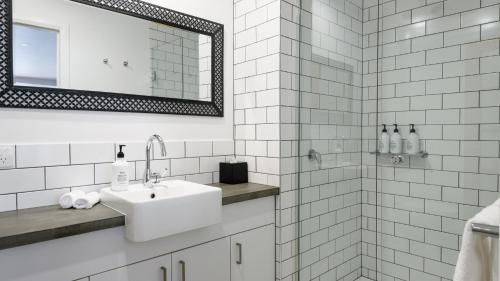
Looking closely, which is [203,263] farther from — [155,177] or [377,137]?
[377,137]

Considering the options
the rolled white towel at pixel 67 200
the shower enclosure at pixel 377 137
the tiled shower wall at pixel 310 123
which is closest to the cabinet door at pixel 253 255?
the tiled shower wall at pixel 310 123

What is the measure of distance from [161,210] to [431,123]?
1537 mm

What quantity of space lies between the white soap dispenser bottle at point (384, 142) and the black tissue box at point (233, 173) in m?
0.92

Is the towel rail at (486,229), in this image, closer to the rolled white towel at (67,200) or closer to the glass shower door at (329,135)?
the glass shower door at (329,135)

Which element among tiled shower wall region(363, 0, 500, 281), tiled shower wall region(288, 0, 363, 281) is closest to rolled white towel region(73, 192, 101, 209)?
tiled shower wall region(288, 0, 363, 281)

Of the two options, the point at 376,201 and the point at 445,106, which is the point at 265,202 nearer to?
the point at 376,201

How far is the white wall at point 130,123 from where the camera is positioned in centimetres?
135

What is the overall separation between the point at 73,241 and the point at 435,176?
1.79 metres

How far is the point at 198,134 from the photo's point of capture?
197cm

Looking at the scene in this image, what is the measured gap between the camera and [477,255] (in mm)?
717

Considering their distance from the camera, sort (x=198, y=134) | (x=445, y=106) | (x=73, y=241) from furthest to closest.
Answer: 1. (x=198, y=134)
2. (x=445, y=106)
3. (x=73, y=241)

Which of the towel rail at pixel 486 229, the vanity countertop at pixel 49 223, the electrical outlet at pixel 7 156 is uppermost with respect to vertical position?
the electrical outlet at pixel 7 156

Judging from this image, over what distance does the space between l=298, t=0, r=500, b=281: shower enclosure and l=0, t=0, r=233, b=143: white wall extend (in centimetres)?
53

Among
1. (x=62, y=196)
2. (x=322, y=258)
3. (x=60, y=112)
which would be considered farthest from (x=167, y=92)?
(x=322, y=258)
